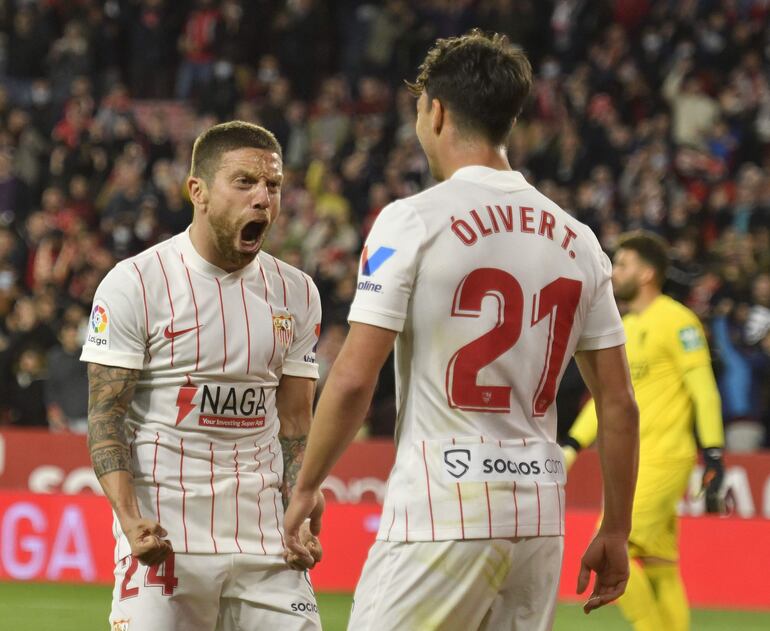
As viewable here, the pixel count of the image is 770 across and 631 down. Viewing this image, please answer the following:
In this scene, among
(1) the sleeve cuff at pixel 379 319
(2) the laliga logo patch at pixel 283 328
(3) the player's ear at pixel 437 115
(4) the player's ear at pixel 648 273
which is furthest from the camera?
(4) the player's ear at pixel 648 273

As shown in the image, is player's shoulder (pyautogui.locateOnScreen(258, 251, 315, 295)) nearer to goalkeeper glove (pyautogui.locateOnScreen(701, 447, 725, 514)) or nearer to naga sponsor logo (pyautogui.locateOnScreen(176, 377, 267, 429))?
naga sponsor logo (pyautogui.locateOnScreen(176, 377, 267, 429))

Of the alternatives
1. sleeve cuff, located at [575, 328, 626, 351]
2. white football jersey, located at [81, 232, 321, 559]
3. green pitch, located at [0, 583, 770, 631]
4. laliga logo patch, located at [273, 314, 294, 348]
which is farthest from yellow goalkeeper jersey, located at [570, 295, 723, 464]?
sleeve cuff, located at [575, 328, 626, 351]

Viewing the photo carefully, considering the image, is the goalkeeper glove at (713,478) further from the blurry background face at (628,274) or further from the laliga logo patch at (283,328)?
the laliga logo patch at (283,328)

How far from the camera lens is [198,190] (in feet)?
14.4

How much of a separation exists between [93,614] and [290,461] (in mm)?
5147

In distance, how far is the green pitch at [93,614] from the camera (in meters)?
8.82

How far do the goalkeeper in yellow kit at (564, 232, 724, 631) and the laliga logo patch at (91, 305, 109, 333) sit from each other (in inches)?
150

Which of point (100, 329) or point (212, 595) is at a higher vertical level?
point (100, 329)

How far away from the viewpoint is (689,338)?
7492 millimetres

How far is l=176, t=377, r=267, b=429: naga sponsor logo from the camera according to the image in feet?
13.9

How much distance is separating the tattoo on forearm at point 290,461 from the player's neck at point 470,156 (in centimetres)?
126

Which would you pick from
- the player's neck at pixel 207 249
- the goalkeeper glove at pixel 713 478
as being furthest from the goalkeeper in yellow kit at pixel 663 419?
the player's neck at pixel 207 249

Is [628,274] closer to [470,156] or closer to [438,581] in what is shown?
[470,156]

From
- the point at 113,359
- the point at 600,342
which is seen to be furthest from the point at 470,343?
the point at 113,359
